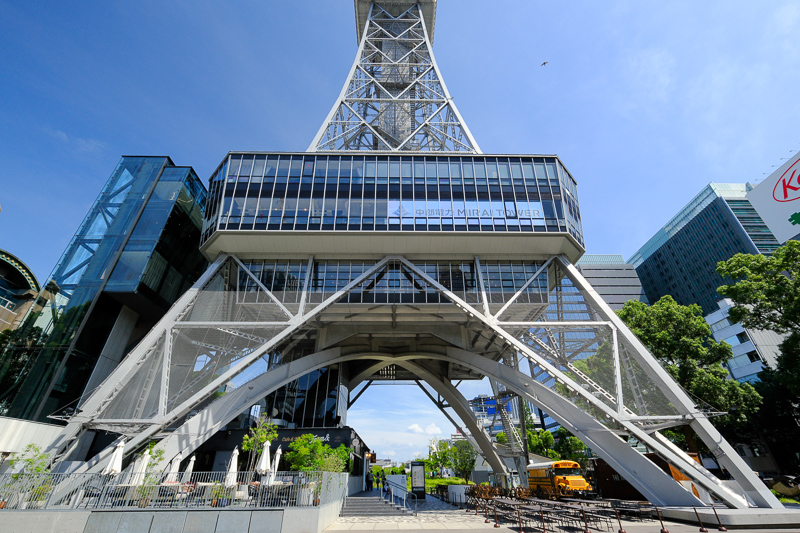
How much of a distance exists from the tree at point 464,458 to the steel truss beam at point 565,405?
140 ft

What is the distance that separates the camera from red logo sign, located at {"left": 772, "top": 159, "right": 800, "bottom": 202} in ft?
111

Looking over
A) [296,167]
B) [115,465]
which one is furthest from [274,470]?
[296,167]

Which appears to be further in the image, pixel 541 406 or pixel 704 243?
pixel 704 243

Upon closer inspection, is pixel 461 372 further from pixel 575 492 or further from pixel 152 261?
→ pixel 152 261

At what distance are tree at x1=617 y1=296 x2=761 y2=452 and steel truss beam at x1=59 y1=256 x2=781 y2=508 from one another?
12.9 feet

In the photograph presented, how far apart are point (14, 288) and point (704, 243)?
136041 millimetres

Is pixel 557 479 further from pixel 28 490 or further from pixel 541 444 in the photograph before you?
pixel 541 444

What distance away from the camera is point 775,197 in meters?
35.9

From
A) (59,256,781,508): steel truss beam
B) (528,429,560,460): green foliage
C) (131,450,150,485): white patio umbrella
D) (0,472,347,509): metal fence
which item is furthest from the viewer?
(528,429,560,460): green foliage

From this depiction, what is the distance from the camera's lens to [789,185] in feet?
113

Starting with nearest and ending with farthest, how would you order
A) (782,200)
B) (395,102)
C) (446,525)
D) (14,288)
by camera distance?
(446,525) → (782,200) → (14,288) → (395,102)

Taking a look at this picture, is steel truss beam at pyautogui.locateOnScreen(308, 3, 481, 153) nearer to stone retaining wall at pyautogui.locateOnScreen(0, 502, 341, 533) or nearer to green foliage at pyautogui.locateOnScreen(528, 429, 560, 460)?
stone retaining wall at pyautogui.locateOnScreen(0, 502, 341, 533)

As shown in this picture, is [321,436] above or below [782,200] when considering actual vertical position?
below

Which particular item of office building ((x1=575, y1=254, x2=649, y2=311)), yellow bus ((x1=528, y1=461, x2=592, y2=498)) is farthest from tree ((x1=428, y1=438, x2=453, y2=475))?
office building ((x1=575, y1=254, x2=649, y2=311))
